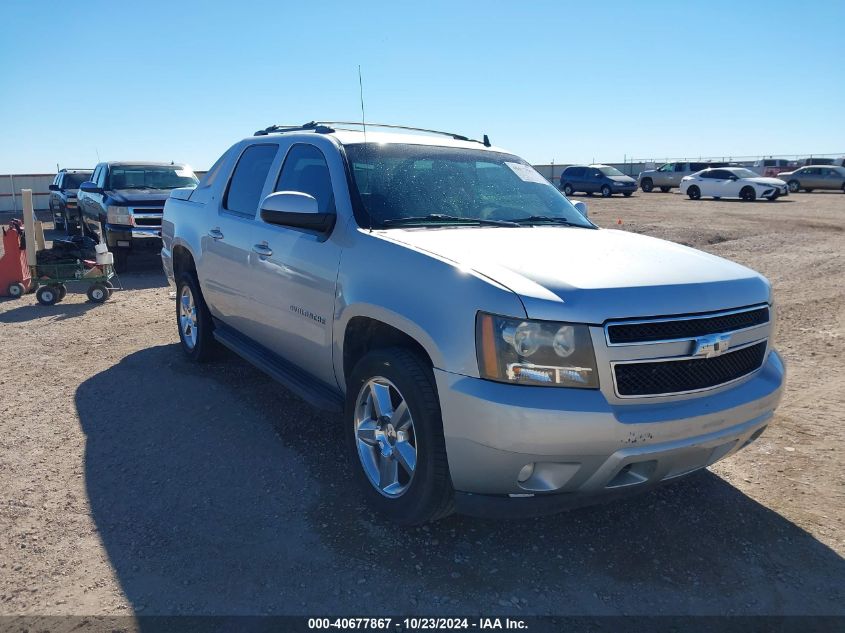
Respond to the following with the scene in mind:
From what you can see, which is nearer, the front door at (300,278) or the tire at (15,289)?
the front door at (300,278)

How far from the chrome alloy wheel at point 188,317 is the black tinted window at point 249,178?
1164mm

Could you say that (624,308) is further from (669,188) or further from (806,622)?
(669,188)

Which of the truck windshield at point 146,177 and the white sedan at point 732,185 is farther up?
the truck windshield at point 146,177

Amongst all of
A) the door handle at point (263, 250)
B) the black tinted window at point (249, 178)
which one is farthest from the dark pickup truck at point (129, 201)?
the door handle at point (263, 250)

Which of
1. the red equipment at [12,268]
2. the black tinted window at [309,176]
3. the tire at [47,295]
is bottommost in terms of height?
the tire at [47,295]

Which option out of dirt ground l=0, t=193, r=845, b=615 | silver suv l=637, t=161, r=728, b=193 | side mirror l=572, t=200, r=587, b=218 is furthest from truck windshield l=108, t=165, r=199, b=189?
silver suv l=637, t=161, r=728, b=193

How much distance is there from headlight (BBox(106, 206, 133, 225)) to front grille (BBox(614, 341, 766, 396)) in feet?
34.7

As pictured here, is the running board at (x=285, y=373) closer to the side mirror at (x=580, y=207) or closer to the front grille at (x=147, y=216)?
the side mirror at (x=580, y=207)

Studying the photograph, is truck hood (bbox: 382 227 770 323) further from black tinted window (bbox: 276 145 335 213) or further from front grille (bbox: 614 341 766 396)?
black tinted window (bbox: 276 145 335 213)

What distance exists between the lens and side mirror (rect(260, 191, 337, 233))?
3688mm

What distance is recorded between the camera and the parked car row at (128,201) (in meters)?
11.5

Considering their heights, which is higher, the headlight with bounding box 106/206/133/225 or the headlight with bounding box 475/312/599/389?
the headlight with bounding box 106/206/133/225

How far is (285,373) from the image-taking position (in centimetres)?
435

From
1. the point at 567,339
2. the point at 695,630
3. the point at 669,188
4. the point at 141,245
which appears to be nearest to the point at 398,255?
the point at 567,339
